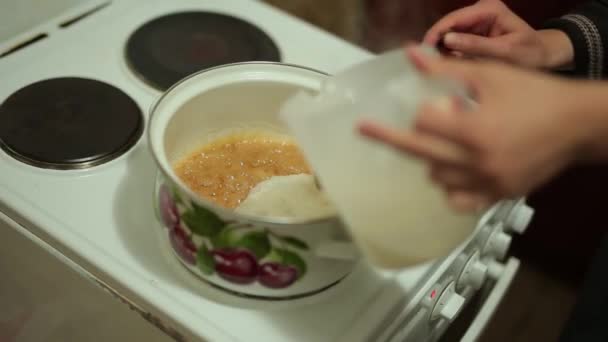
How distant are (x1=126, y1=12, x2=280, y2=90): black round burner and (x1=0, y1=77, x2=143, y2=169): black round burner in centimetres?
6

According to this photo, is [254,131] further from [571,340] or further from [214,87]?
[571,340]

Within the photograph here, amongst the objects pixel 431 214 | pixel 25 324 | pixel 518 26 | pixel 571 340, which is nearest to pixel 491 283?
pixel 571 340

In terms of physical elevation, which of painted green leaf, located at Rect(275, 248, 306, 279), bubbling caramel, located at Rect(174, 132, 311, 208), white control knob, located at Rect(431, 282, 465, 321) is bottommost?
white control knob, located at Rect(431, 282, 465, 321)

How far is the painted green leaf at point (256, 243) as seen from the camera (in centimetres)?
50

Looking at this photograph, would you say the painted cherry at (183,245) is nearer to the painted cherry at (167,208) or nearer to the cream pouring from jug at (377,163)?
the painted cherry at (167,208)

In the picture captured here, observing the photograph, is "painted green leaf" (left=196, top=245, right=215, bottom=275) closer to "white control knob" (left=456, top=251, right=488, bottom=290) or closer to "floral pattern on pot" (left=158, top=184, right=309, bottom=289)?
"floral pattern on pot" (left=158, top=184, right=309, bottom=289)

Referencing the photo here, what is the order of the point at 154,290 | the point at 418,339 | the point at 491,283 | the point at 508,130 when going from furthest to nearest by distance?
1. the point at 491,283
2. the point at 418,339
3. the point at 154,290
4. the point at 508,130

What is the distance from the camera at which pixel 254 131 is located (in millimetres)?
717

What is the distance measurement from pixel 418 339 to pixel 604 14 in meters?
0.43

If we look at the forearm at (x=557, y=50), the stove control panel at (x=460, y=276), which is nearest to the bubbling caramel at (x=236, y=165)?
the stove control panel at (x=460, y=276)

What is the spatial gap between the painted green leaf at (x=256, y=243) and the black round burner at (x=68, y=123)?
0.25 meters

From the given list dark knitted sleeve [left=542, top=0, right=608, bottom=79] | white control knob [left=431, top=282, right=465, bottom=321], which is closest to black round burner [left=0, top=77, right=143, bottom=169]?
white control knob [left=431, top=282, right=465, bottom=321]

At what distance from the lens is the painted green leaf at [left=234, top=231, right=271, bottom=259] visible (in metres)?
0.50

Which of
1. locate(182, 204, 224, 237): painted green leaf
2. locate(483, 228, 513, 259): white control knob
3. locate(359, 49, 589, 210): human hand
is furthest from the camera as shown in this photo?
locate(483, 228, 513, 259): white control knob
